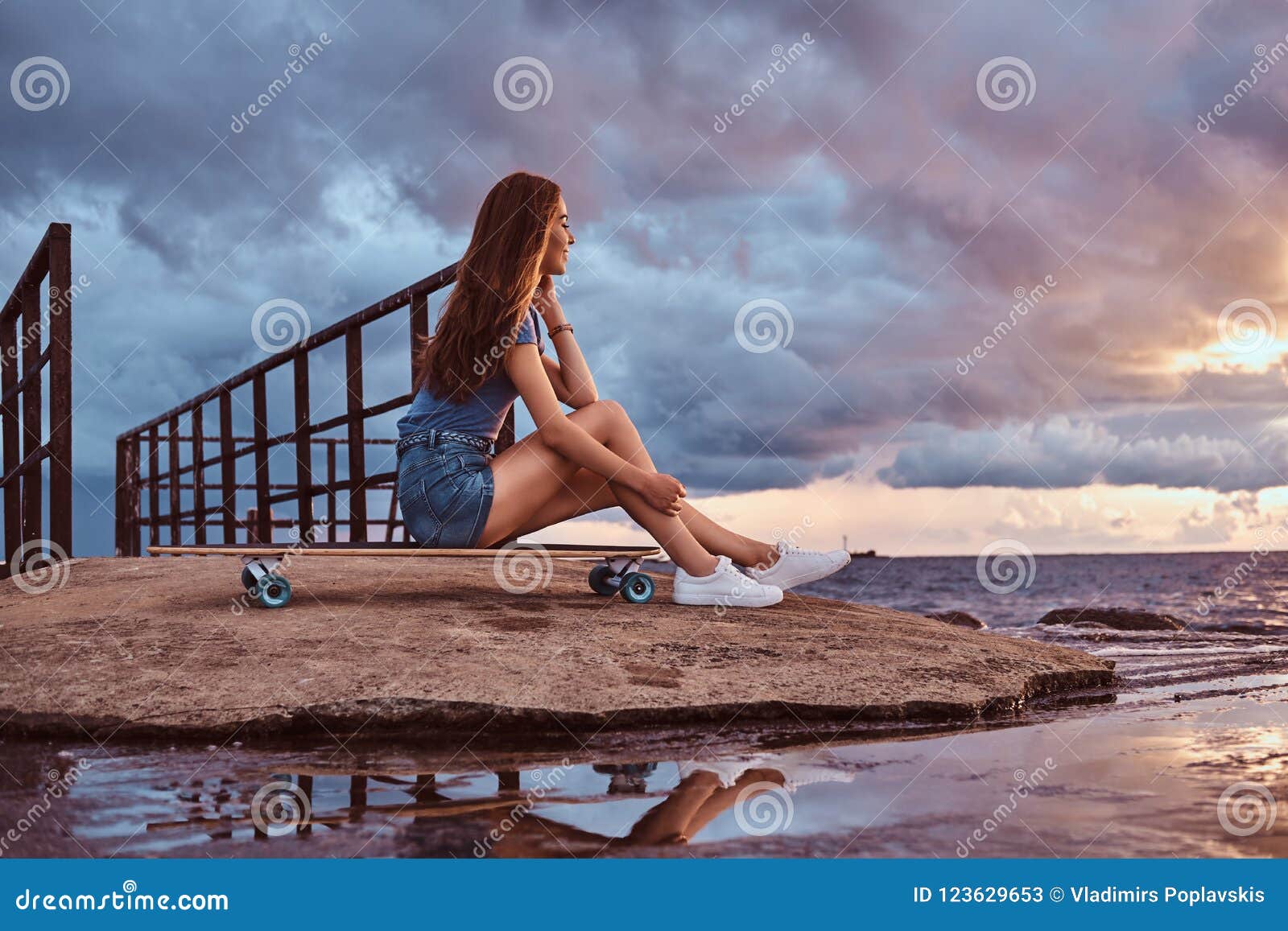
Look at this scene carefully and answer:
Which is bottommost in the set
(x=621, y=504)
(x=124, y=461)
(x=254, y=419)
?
(x=621, y=504)

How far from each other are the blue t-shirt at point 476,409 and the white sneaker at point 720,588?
2.67 feet

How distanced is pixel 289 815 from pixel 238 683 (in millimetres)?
967

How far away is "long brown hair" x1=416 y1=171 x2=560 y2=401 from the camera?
334 cm

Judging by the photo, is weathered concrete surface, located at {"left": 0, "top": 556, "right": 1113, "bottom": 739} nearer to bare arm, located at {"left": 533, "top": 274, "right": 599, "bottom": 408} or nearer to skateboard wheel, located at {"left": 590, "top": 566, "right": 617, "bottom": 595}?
skateboard wheel, located at {"left": 590, "top": 566, "right": 617, "bottom": 595}

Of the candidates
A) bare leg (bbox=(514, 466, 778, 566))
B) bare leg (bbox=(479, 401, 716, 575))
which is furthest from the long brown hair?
bare leg (bbox=(514, 466, 778, 566))

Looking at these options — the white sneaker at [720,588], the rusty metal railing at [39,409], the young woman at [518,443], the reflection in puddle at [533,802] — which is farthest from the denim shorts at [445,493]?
the rusty metal railing at [39,409]

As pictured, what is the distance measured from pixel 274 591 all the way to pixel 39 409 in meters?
3.20

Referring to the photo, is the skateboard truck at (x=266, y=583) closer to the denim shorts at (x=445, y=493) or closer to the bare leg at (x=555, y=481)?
the denim shorts at (x=445, y=493)

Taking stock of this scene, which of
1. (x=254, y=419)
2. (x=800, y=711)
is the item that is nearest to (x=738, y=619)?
(x=800, y=711)

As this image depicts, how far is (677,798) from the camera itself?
1.85 m

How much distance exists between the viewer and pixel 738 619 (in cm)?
343

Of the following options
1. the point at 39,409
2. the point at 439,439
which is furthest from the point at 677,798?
the point at 39,409

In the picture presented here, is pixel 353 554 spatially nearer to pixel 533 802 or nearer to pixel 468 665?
pixel 468 665

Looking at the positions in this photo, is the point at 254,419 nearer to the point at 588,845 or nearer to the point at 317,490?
the point at 317,490
